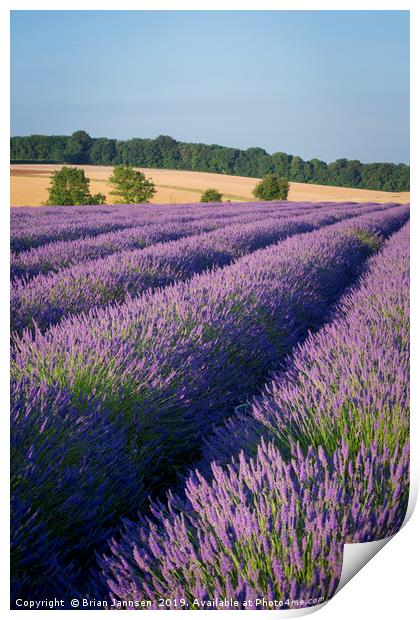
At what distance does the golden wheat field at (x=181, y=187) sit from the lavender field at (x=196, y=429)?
9 centimetres

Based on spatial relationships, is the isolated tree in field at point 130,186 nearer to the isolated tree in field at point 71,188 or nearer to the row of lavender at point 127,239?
the isolated tree in field at point 71,188

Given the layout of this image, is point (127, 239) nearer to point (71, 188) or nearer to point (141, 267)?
point (141, 267)

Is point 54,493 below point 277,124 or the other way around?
below

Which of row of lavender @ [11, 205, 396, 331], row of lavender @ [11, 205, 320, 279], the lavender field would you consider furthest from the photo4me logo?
row of lavender @ [11, 205, 320, 279]

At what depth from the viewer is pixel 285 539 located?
1301 mm

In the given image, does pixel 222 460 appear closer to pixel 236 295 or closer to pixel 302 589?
pixel 302 589

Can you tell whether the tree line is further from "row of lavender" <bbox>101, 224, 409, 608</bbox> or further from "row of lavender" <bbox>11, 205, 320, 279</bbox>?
"row of lavender" <bbox>101, 224, 409, 608</bbox>

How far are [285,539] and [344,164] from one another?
179 cm

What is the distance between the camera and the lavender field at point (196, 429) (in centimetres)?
138

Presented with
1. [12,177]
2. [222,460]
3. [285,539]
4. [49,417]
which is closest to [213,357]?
[222,460]

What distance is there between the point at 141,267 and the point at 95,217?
1.50ft

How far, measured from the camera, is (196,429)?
2156 mm

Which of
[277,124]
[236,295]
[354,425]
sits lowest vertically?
[354,425]

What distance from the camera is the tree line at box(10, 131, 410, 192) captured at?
223cm
